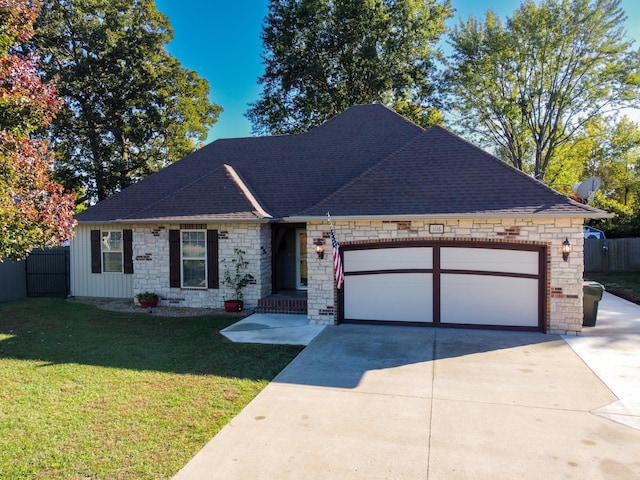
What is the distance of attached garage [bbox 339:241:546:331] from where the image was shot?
895cm

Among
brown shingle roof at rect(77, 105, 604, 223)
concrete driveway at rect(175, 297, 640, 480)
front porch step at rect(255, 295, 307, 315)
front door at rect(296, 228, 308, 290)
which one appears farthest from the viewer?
front door at rect(296, 228, 308, 290)

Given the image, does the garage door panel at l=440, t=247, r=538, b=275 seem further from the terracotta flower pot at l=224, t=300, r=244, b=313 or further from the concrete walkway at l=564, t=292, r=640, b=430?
the terracotta flower pot at l=224, t=300, r=244, b=313

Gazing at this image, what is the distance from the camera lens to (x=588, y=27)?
69.8ft

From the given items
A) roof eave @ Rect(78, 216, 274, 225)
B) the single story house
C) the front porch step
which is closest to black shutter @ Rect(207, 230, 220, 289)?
the single story house

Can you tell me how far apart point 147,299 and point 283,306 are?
4123mm

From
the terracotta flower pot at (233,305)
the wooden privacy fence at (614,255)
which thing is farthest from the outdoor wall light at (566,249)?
the wooden privacy fence at (614,255)

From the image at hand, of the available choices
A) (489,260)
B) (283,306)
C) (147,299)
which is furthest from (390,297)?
(147,299)

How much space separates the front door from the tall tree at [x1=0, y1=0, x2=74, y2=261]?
700 cm

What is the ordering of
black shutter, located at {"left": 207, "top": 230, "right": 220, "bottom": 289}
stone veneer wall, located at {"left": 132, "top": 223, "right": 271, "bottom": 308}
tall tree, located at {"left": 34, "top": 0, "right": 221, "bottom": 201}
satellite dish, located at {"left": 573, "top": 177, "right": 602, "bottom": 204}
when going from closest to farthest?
1. stone veneer wall, located at {"left": 132, "top": 223, "right": 271, "bottom": 308}
2. black shutter, located at {"left": 207, "top": 230, "right": 220, "bottom": 289}
3. satellite dish, located at {"left": 573, "top": 177, "right": 602, "bottom": 204}
4. tall tree, located at {"left": 34, "top": 0, "right": 221, "bottom": 201}

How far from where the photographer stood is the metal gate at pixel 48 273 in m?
14.6

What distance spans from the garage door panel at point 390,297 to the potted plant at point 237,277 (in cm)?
315

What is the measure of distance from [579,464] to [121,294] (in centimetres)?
1343

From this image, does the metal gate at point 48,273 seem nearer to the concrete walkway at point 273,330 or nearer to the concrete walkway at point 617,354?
the concrete walkway at point 273,330

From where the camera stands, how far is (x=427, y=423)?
189 inches
